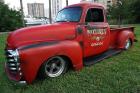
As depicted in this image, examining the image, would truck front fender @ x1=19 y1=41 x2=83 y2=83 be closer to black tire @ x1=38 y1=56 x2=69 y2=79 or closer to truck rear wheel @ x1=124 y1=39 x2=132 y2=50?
black tire @ x1=38 y1=56 x2=69 y2=79

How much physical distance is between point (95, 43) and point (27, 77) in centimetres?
240

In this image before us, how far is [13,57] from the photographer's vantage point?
176 inches

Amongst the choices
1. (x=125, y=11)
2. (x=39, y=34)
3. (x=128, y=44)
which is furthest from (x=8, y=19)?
(x=39, y=34)

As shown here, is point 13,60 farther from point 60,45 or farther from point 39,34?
point 60,45

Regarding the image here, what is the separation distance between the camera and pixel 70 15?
596 cm

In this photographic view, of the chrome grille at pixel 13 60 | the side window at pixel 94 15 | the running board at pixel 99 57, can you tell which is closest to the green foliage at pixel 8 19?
the running board at pixel 99 57

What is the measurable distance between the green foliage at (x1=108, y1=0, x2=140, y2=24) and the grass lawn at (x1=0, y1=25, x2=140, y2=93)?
29.6 metres

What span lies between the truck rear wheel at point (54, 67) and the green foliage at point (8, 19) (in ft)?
75.0

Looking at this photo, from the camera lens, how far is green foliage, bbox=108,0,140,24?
36688mm

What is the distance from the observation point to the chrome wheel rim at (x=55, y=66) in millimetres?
4894

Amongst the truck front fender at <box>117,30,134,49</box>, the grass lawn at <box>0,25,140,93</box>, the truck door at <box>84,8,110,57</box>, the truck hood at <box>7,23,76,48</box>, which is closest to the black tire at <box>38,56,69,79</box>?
the grass lawn at <box>0,25,140,93</box>

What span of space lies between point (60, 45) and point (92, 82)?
110cm

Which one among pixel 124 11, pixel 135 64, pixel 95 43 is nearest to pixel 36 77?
pixel 95 43

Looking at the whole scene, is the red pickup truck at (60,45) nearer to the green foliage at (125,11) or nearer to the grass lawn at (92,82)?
the grass lawn at (92,82)
